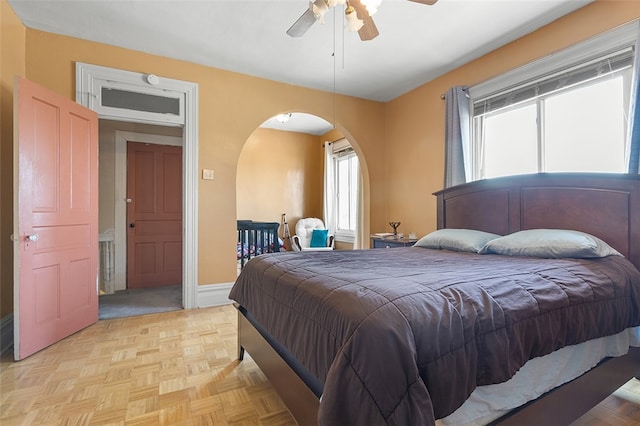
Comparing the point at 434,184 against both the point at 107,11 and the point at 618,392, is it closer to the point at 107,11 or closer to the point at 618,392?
the point at 618,392

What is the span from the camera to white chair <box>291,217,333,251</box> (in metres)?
5.90

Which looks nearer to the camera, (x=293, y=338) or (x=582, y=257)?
(x=293, y=338)

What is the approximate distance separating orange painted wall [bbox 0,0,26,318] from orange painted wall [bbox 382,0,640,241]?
13.6 ft

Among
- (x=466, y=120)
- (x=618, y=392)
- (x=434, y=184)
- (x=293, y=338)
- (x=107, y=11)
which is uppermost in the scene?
(x=107, y=11)

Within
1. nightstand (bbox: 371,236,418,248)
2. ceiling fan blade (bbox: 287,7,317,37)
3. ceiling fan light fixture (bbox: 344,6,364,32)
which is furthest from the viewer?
nightstand (bbox: 371,236,418,248)

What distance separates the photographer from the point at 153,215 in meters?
4.59

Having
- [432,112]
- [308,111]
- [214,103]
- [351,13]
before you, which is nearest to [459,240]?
[351,13]

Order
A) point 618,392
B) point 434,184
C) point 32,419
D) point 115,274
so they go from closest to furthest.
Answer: point 32,419, point 618,392, point 434,184, point 115,274

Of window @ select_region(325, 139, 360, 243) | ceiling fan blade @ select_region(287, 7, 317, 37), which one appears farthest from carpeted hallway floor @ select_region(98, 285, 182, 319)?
window @ select_region(325, 139, 360, 243)

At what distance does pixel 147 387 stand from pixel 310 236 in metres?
4.39

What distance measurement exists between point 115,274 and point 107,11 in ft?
10.7

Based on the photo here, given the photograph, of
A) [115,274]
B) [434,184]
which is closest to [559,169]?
[434,184]

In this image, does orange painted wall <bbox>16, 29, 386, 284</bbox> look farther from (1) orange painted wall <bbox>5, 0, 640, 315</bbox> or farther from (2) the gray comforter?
A: (2) the gray comforter

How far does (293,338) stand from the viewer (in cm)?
131
